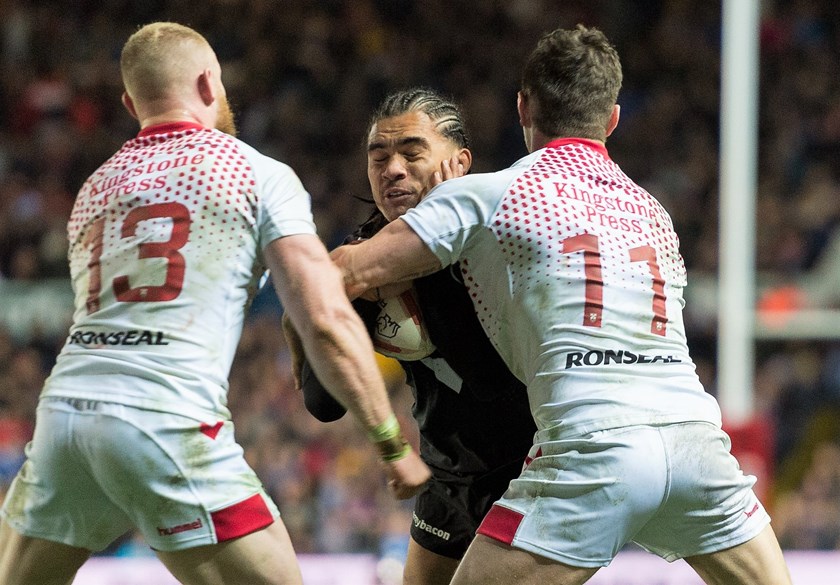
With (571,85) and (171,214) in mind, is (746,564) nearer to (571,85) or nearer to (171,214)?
(571,85)

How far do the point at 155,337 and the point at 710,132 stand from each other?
9.30 m

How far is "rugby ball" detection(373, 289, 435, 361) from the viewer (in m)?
3.60

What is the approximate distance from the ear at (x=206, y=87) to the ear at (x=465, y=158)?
92 cm

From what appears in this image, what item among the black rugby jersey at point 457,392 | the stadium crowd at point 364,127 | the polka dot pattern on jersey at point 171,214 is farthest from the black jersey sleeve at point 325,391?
the stadium crowd at point 364,127

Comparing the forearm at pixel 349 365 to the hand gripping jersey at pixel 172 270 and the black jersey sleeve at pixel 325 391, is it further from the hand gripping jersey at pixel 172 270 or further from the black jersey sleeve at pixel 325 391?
the black jersey sleeve at pixel 325 391

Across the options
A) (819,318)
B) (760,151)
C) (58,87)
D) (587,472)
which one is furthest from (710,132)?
(587,472)

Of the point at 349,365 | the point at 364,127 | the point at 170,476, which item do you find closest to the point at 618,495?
the point at 349,365

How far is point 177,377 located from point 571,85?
1362mm

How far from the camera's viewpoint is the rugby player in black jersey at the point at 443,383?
3605mm

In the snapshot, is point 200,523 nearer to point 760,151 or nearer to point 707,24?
point 760,151

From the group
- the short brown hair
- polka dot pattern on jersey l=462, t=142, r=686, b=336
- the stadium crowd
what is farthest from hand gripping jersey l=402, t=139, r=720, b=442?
the stadium crowd

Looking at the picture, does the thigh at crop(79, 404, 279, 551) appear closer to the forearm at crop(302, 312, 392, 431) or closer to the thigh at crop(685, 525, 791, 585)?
the forearm at crop(302, 312, 392, 431)

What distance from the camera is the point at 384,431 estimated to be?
122 inches

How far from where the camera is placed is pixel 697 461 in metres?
3.07
